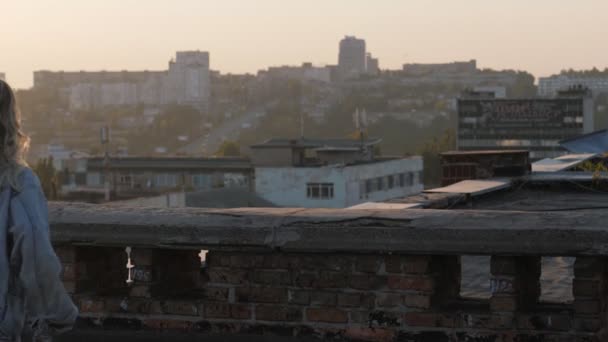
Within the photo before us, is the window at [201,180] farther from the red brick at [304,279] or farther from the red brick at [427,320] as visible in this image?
the red brick at [427,320]

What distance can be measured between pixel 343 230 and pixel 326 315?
36cm

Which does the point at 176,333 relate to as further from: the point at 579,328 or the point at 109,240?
the point at 579,328

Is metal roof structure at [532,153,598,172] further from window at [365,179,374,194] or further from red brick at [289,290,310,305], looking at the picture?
window at [365,179,374,194]

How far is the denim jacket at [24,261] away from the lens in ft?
13.3

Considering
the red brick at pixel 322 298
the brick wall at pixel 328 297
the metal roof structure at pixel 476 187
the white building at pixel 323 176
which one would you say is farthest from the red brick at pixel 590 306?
the white building at pixel 323 176

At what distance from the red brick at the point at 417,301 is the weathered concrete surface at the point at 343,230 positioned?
0.63 ft

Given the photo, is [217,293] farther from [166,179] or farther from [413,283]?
[166,179]

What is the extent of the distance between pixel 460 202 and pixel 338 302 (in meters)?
3.99

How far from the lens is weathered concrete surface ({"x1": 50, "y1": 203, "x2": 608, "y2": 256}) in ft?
16.0

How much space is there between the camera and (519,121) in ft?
378

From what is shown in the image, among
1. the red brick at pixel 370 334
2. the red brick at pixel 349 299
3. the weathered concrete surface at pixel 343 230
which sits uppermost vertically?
the weathered concrete surface at pixel 343 230

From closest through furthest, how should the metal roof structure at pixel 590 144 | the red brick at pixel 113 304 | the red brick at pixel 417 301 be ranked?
the red brick at pixel 417 301, the red brick at pixel 113 304, the metal roof structure at pixel 590 144

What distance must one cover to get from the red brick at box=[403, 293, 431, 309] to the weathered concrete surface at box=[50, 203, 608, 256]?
19cm

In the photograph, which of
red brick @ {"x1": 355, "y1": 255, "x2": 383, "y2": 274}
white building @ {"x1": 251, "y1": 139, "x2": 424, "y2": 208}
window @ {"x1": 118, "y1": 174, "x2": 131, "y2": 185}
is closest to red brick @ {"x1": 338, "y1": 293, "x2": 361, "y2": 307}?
red brick @ {"x1": 355, "y1": 255, "x2": 383, "y2": 274}
